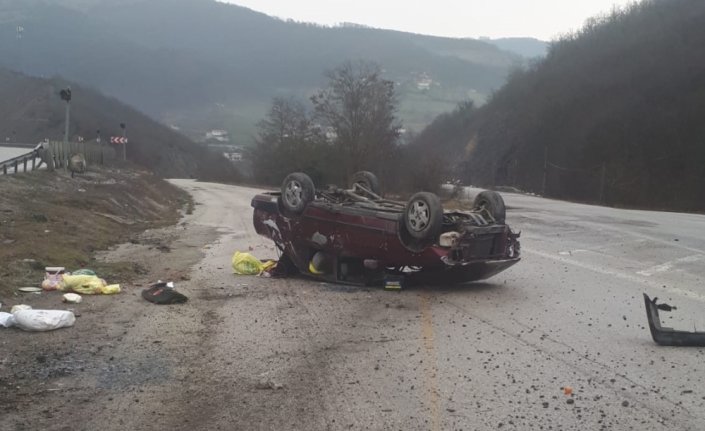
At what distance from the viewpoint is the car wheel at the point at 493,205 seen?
10695mm

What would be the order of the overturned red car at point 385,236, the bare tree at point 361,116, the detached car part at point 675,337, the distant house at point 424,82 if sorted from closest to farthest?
the detached car part at point 675,337 → the overturned red car at point 385,236 → the bare tree at point 361,116 → the distant house at point 424,82

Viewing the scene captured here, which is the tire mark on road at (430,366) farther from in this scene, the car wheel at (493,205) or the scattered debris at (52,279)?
the scattered debris at (52,279)

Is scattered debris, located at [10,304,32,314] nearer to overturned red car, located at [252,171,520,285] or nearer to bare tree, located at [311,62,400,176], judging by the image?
overturned red car, located at [252,171,520,285]

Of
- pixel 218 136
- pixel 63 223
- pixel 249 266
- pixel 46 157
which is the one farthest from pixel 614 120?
pixel 218 136

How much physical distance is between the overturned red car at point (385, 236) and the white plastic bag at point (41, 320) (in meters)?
4.19

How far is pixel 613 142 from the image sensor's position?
53.7 meters

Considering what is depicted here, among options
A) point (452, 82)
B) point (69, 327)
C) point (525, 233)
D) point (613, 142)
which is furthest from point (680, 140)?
point (452, 82)

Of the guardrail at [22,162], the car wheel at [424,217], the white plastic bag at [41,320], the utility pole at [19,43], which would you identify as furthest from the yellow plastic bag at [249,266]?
the utility pole at [19,43]

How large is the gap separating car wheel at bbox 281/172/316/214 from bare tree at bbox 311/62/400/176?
4088 cm

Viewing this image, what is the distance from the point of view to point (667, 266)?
1224cm

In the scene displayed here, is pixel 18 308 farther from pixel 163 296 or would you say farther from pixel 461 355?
pixel 461 355

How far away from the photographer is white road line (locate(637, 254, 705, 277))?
11688 mm

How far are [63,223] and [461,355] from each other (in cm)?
1265

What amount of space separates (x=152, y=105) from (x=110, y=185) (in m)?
156
